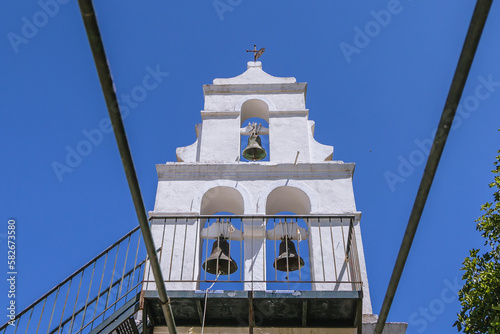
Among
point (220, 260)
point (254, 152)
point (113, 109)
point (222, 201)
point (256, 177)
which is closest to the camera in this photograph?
point (113, 109)

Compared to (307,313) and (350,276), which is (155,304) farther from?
(350,276)

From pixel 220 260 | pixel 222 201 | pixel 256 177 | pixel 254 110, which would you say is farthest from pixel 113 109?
pixel 254 110

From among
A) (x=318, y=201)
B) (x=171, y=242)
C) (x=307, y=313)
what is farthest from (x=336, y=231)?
(x=171, y=242)

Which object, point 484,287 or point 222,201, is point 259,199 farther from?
point 484,287

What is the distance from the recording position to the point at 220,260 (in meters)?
7.93

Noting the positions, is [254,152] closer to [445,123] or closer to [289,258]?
[289,258]

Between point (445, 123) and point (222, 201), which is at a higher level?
point (222, 201)

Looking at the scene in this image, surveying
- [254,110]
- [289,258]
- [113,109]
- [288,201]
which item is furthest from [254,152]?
[113,109]

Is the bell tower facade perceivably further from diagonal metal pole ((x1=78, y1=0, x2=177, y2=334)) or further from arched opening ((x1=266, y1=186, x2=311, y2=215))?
diagonal metal pole ((x1=78, y1=0, x2=177, y2=334))

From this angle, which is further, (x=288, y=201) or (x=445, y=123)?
(x=288, y=201)

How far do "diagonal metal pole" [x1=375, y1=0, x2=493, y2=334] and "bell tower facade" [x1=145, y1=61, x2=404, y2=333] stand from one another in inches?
99.9

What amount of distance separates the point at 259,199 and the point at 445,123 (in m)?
5.86

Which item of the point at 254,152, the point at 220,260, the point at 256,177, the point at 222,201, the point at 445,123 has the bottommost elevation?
the point at 445,123

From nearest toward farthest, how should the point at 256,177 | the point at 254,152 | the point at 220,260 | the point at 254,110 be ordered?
the point at 220,260, the point at 256,177, the point at 254,152, the point at 254,110
